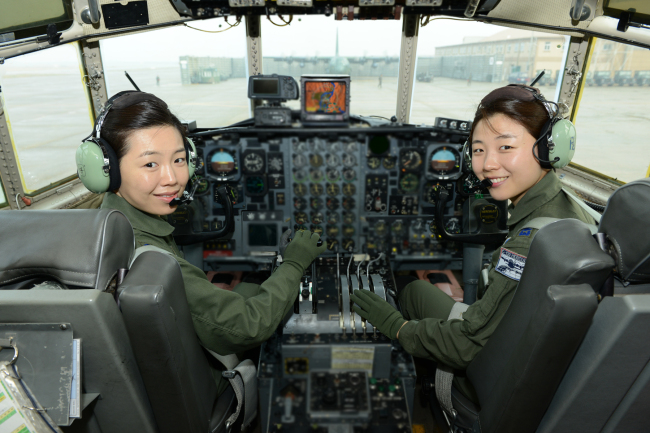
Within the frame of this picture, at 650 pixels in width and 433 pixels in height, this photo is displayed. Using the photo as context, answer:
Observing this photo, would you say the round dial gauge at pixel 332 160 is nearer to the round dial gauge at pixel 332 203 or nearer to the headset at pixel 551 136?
the round dial gauge at pixel 332 203

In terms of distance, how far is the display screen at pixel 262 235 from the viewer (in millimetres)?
2900

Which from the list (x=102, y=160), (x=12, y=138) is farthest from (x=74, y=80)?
(x=102, y=160)

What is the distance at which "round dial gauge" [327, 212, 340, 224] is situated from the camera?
285 centimetres

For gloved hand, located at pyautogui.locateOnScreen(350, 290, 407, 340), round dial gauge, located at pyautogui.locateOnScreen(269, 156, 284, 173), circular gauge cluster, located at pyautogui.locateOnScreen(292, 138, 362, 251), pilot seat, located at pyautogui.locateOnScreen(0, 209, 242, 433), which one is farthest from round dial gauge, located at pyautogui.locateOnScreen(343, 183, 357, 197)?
pilot seat, located at pyautogui.locateOnScreen(0, 209, 242, 433)

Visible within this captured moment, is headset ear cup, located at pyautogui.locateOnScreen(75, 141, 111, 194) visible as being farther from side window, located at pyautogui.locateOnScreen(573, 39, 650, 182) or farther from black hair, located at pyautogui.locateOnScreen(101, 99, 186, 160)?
side window, located at pyautogui.locateOnScreen(573, 39, 650, 182)

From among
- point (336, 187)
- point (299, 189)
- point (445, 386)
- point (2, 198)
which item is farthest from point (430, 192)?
point (2, 198)

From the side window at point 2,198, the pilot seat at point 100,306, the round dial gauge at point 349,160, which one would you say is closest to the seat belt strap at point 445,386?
the pilot seat at point 100,306

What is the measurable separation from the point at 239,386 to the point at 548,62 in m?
3.30

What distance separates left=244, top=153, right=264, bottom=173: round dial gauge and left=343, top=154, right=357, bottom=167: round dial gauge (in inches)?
24.1

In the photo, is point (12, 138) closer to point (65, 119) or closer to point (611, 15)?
point (611, 15)

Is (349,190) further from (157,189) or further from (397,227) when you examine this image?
(157,189)

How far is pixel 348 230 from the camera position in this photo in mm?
2883

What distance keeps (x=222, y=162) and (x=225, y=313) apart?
1.79m

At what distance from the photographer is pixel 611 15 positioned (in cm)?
229
